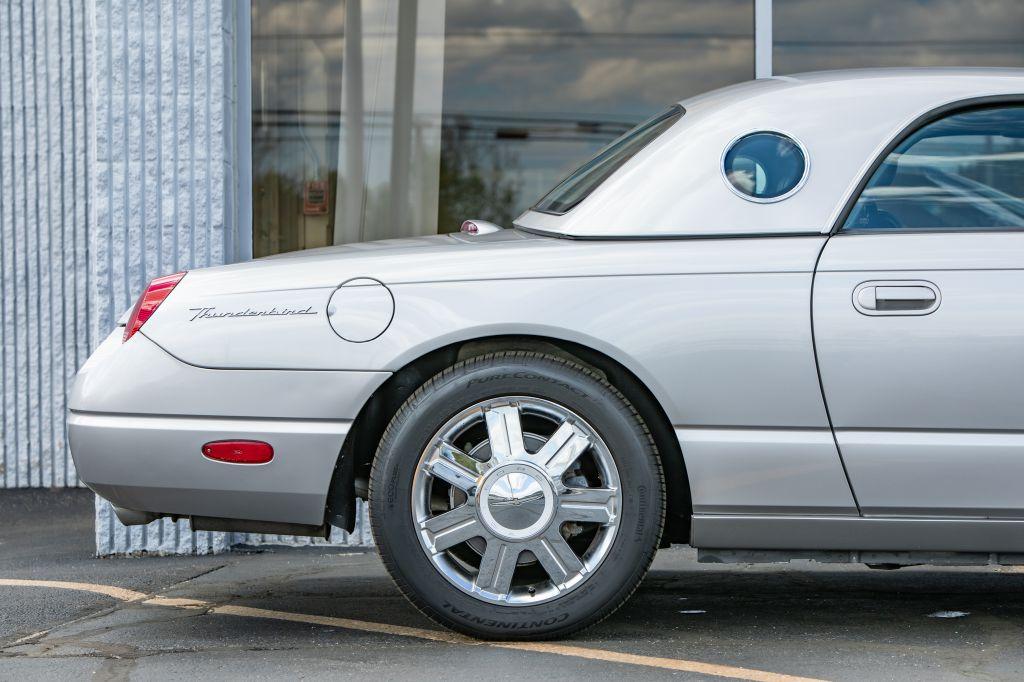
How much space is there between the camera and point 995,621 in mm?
4004

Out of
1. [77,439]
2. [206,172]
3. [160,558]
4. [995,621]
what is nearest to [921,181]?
[995,621]

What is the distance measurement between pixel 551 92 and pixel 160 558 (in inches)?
120

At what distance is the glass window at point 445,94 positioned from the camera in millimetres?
6414

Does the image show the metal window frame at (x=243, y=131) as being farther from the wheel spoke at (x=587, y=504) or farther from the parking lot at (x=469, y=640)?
the wheel spoke at (x=587, y=504)

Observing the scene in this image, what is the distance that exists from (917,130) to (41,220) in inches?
229

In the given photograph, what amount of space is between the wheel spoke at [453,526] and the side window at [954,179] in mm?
1314

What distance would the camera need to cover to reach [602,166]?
3.92m

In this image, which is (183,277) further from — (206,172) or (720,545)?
(206,172)

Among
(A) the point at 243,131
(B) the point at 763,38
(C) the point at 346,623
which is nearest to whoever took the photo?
(C) the point at 346,623

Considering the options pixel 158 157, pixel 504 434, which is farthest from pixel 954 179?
pixel 158 157

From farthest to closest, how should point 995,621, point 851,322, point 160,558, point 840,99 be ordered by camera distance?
point 160,558 < point 995,621 < point 840,99 < point 851,322

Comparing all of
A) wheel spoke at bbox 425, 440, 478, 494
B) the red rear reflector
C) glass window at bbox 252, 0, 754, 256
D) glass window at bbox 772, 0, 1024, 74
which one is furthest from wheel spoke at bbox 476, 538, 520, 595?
glass window at bbox 772, 0, 1024, 74

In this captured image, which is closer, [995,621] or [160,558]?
[995,621]

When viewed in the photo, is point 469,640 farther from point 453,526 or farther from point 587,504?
point 587,504
